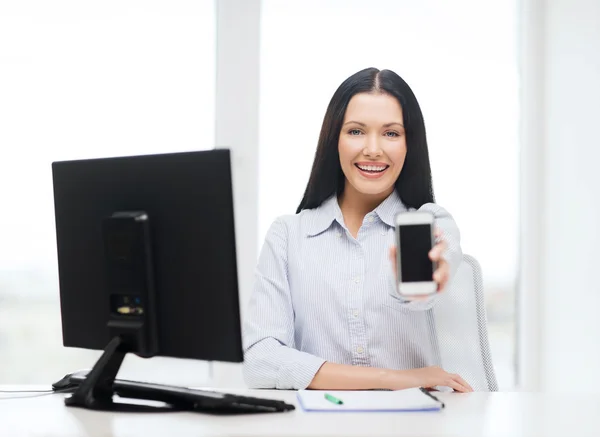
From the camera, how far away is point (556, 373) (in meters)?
2.89

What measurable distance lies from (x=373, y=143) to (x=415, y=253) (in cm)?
61

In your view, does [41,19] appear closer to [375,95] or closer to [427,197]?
[375,95]

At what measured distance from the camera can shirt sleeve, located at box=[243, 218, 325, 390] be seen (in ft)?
5.26

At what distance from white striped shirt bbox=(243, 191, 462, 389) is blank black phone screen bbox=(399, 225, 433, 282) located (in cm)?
35

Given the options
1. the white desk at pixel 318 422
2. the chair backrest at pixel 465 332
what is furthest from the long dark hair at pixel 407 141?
the white desk at pixel 318 422

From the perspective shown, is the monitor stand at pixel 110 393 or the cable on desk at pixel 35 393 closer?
the monitor stand at pixel 110 393

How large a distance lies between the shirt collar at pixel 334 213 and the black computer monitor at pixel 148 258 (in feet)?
2.31

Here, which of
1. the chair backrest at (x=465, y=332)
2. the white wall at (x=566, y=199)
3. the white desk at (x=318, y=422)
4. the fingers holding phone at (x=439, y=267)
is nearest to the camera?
the white desk at (x=318, y=422)

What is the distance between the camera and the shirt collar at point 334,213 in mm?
1878

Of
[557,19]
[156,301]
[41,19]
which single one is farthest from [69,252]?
[557,19]

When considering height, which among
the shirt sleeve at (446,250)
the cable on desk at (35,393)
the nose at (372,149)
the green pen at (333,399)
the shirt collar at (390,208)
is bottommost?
the cable on desk at (35,393)

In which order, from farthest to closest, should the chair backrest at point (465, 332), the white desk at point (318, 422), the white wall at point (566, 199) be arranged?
the white wall at point (566, 199)
the chair backrest at point (465, 332)
the white desk at point (318, 422)

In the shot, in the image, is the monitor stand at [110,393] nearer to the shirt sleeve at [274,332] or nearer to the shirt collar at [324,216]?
the shirt sleeve at [274,332]

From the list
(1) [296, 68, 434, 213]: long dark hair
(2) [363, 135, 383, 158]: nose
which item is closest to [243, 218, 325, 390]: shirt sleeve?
(1) [296, 68, 434, 213]: long dark hair
